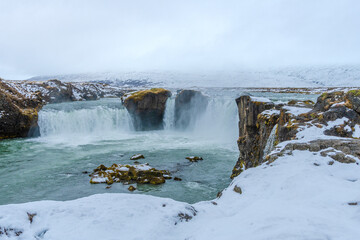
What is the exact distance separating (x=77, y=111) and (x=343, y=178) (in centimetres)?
3449

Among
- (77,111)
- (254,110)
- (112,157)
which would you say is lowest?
(112,157)

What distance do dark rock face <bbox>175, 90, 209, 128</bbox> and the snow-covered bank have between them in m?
28.5

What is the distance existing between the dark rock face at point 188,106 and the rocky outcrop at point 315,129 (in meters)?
21.0

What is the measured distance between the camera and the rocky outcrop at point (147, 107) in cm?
3350

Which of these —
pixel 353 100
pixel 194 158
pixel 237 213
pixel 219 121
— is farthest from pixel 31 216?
pixel 219 121

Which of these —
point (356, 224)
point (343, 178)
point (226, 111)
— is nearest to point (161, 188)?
point (343, 178)

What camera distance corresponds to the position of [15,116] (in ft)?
93.1

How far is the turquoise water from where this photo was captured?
13.7m

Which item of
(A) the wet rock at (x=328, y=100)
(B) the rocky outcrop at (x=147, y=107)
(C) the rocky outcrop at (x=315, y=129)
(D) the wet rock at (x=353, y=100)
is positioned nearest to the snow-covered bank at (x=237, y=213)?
(C) the rocky outcrop at (x=315, y=129)

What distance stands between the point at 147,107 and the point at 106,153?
13.0 meters

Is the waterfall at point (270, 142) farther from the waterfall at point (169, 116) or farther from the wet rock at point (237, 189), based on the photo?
the waterfall at point (169, 116)

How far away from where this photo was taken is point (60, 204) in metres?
5.59

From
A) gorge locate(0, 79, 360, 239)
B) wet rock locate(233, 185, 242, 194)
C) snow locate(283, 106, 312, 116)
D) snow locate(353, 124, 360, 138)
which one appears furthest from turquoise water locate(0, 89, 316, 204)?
snow locate(353, 124, 360, 138)

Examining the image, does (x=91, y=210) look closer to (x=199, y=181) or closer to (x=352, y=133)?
(x=352, y=133)
